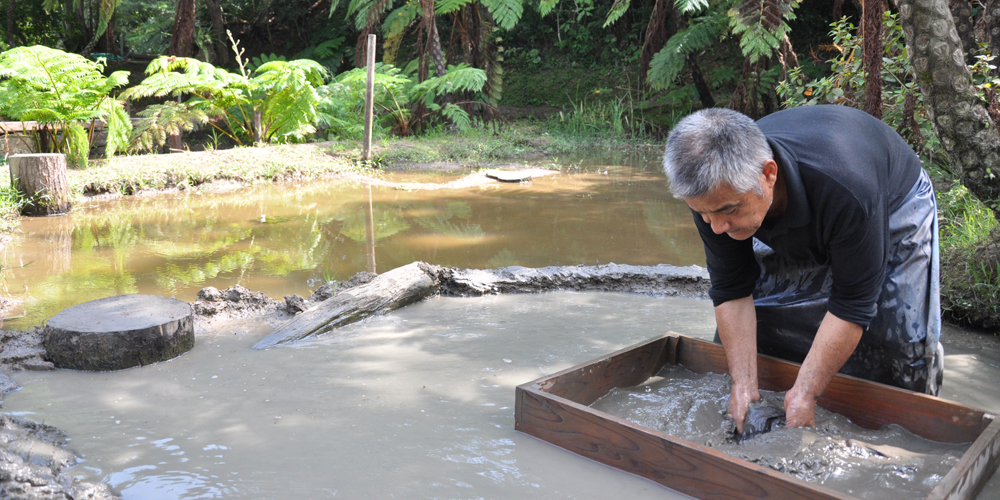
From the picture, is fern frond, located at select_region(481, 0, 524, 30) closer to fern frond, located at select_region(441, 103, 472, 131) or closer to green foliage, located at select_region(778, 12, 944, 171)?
fern frond, located at select_region(441, 103, 472, 131)

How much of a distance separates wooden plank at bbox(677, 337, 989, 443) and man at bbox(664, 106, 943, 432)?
0.11 m

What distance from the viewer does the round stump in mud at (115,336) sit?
276 cm

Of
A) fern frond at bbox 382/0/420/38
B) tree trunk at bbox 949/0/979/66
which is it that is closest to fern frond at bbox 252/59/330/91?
fern frond at bbox 382/0/420/38

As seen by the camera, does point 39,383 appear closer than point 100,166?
Yes

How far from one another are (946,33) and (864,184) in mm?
1728

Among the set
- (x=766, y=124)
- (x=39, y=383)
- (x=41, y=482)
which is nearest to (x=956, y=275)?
(x=766, y=124)

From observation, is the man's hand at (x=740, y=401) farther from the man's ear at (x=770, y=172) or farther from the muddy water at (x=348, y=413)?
the man's ear at (x=770, y=172)

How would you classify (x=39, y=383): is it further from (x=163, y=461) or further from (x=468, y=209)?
(x=468, y=209)

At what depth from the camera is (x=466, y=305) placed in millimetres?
3834

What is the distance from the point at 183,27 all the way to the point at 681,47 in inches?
322

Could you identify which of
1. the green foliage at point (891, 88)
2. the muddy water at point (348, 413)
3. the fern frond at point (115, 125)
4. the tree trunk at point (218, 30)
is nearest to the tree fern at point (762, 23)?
the green foliage at point (891, 88)

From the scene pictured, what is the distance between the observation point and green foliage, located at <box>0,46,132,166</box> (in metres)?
6.64

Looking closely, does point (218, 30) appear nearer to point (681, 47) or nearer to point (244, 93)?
point (244, 93)

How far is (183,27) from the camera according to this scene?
10648 millimetres
